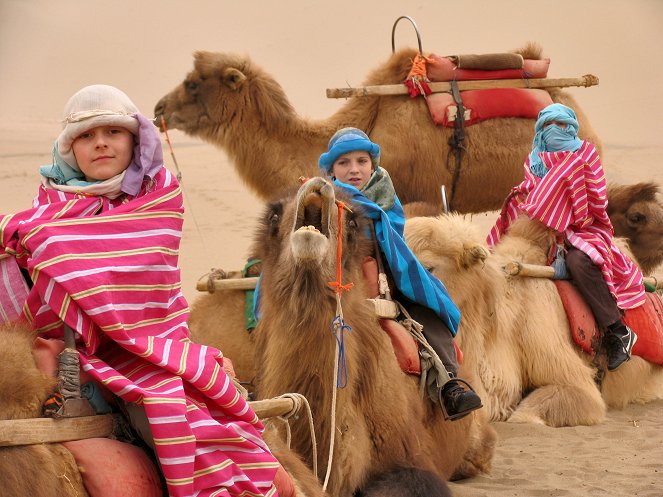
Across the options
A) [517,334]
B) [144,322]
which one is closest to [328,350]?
[144,322]

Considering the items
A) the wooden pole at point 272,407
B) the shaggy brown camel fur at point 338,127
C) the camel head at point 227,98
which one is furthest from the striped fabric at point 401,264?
the camel head at point 227,98

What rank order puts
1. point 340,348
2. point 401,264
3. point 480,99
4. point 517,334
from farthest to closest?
point 480,99 → point 517,334 → point 401,264 → point 340,348

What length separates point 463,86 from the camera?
29.8 ft

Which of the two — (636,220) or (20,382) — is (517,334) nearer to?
(636,220)

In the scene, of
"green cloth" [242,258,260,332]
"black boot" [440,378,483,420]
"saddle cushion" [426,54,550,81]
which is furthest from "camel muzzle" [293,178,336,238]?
"saddle cushion" [426,54,550,81]

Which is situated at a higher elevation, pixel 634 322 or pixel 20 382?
pixel 20 382

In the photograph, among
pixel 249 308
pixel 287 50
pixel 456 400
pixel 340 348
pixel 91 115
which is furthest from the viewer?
pixel 287 50

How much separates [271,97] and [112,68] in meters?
34.8

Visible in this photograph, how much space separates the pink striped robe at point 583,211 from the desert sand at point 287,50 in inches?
651

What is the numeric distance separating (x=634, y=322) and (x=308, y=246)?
446cm

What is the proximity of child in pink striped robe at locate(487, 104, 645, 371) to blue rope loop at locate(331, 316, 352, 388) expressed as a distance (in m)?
3.73

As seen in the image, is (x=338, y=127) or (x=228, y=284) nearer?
(x=228, y=284)

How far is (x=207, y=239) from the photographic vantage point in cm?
2033

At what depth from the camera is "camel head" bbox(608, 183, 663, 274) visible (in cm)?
873
